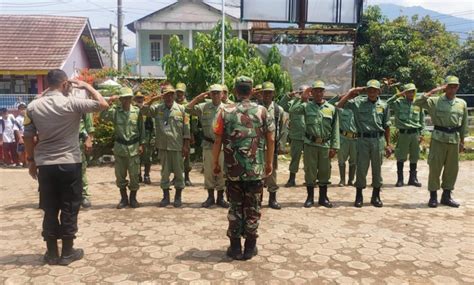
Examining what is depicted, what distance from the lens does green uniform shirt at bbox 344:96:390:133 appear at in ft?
20.1

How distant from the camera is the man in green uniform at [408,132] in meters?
7.96

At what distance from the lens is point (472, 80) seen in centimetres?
2270

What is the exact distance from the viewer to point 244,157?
416 cm

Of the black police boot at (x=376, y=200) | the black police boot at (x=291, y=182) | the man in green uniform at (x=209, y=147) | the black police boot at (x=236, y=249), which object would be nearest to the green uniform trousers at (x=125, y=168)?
the man in green uniform at (x=209, y=147)

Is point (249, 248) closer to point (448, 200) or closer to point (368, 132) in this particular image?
point (368, 132)

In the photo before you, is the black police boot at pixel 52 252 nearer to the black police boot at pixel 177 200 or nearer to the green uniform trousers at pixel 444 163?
the black police boot at pixel 177 200

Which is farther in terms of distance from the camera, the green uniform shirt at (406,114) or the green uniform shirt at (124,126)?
the green uniform shirt at (406,114)

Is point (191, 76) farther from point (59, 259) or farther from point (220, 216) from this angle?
Result: point (59, 259)

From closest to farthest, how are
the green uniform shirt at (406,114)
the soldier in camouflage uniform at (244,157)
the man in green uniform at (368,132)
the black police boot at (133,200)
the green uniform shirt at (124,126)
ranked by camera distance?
the soldier in camouflage uniform at (244,157) < the green uniform shirt at (124,126) < the man in green uniform at (368,132) < the black police boot at (133,200) < the green uniform shirt at (406,114)

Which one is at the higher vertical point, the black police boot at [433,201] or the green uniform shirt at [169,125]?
the green uniform shirt at [169,125]

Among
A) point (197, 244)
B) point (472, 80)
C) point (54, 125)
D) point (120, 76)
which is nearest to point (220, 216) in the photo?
point (197, 244)

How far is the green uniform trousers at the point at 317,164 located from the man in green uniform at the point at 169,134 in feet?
5.98

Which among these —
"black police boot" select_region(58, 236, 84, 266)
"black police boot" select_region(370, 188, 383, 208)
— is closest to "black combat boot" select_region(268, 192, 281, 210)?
"black police boot" select_region(370, 188, 383, 208)

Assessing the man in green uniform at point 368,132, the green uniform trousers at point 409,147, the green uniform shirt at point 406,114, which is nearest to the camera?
the man in green uniform at point 368,132
